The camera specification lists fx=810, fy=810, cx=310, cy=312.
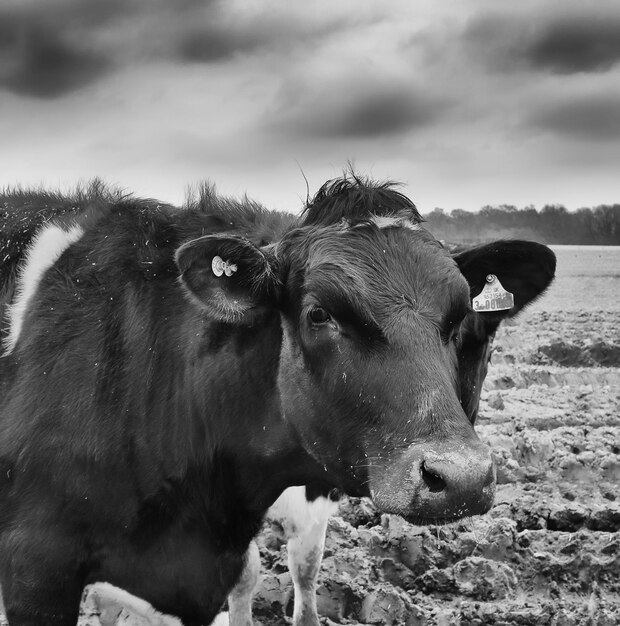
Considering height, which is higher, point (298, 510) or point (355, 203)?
point (355, 203)

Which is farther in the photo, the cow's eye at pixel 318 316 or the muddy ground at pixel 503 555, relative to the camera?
the muddy ground at pixel 503 555

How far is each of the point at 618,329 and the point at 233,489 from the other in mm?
12158

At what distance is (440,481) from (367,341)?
20.8 inches

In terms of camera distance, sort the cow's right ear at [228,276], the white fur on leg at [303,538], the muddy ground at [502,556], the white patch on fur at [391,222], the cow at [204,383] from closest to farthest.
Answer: the cow at [204,383]
the cow's right ear at [228,276]
the white patch on fur at [391,222]
the muddy ground at [502,556]
the white fur on leg at [303,538]

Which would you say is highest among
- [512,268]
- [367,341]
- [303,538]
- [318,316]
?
[512,268]

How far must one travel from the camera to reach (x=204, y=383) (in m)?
3.20

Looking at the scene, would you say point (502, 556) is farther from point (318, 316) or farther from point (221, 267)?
point (221, 267)

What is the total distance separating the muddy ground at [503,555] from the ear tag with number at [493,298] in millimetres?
1566

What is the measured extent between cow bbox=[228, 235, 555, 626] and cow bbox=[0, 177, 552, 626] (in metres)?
0.12

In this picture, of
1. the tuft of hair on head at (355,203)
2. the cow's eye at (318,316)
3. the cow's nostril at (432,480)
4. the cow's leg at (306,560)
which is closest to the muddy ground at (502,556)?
the cow's leg at (306,560)

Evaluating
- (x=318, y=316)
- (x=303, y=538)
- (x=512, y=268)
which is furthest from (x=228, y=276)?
(x=303, y=538)

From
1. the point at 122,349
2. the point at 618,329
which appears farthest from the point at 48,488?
the point at 618,329

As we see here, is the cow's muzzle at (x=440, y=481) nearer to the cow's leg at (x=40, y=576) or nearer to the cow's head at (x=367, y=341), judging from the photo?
the cow's head at (x=367, y=341)

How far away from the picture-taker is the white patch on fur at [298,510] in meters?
4.22
